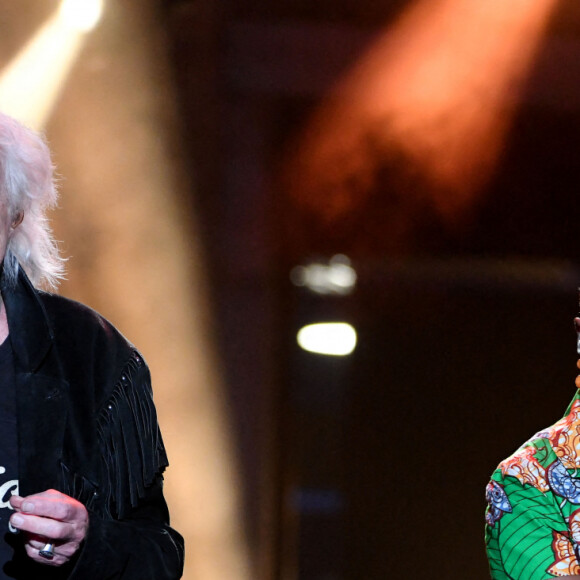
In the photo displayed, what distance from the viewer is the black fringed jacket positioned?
56.9 inches

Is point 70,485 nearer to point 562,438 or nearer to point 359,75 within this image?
point 562,438

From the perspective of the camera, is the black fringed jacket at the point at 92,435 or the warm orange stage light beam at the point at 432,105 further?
the warm orange stage light beam at the point at 432,105

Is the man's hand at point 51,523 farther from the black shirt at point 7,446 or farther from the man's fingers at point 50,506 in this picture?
the black shirt at point 7,446

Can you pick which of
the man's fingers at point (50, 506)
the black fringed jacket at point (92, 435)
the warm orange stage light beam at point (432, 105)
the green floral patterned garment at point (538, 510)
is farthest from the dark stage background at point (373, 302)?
the man's fingers at point (50, 506)

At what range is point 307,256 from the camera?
386cm

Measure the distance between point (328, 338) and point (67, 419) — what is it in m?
2.41

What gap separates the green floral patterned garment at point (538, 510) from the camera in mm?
1455

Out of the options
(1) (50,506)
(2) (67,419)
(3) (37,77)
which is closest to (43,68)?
(3) (37,77)

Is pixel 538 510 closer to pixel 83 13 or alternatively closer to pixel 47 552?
pixel 47 552

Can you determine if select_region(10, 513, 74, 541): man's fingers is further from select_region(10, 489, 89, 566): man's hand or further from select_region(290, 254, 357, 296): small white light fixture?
select_region(290, 254, 357, 296): small white light fixture

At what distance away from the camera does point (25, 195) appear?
167 cm

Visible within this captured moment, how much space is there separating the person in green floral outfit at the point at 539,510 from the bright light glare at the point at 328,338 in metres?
2.32

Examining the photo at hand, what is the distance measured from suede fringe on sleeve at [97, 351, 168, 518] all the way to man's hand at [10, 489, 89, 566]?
0.18 metres

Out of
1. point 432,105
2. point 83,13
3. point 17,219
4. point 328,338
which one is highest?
point 83,13
